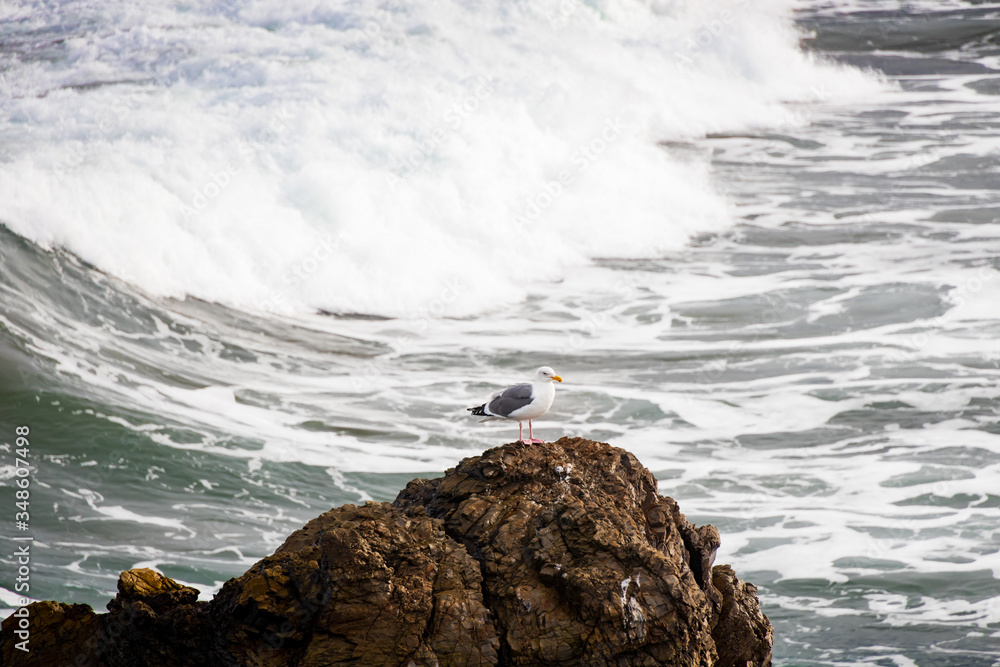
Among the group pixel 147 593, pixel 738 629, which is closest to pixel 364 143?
pixel 147 593

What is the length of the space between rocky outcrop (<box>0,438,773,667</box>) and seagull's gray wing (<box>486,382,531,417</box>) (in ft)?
3.26

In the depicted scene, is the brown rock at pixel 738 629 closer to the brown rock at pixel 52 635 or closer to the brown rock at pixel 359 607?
the brown rock at pixel 359 607

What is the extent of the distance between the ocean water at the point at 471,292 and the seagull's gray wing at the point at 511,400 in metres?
2.77

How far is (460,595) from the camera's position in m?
5.09

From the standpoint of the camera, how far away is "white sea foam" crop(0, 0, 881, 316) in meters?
15.9

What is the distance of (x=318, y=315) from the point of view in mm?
15531

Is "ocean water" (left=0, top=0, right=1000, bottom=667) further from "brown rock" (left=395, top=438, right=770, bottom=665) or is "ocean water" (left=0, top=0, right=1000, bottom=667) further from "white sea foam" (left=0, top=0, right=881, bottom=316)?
"brown rock" (left=395, top=438, right=770, bottom=665)

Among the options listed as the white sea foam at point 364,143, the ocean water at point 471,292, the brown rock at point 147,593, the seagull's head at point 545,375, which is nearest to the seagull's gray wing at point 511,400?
the seagull's head at point 545,375

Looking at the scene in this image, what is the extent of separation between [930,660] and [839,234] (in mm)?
13823

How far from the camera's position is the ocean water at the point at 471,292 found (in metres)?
9.49

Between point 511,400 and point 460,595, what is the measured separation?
1.86 m

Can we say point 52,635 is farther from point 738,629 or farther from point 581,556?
point 738,629

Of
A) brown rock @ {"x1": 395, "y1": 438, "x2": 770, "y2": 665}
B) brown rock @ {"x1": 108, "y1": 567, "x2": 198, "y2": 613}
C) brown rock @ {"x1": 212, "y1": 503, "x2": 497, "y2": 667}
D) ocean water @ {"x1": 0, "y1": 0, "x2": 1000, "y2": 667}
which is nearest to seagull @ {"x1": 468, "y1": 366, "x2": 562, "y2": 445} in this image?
brown rock @ {"x1": 395, "y1": 438, "x2": 770, "y2": 665}

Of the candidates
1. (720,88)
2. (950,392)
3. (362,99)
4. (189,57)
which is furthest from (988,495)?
(720,88)
